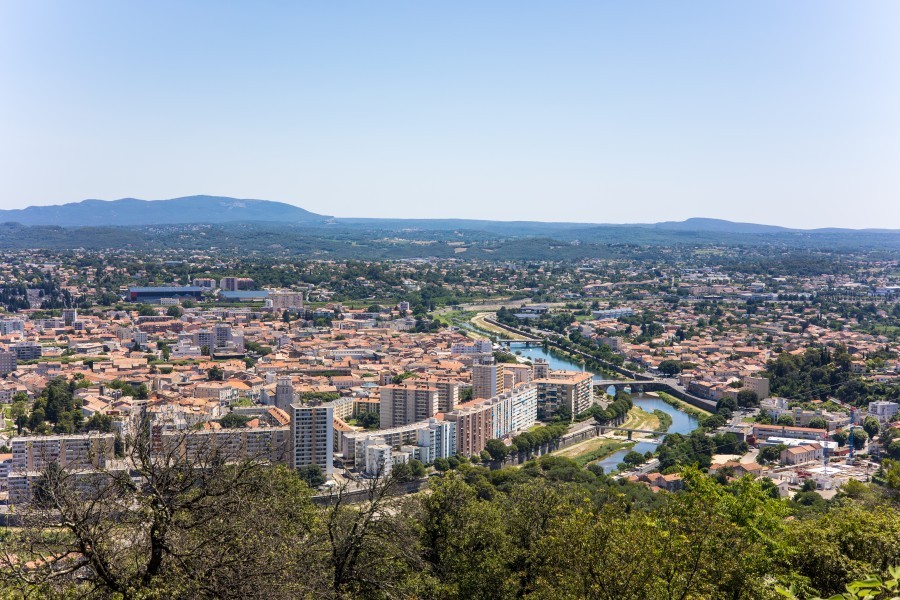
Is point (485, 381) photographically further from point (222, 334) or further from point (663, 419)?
point (222, 334)

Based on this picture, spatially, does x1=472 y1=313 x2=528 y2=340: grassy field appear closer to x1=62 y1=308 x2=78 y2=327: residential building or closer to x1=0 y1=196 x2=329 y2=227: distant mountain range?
x1=62 y1=308 x2=78 y2=327: residential building

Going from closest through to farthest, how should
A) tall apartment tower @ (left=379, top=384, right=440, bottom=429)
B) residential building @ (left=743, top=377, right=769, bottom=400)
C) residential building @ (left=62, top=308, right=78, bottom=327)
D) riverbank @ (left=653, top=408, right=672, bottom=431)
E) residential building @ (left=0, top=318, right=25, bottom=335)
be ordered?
tall apartment tower @ (left=379, top=384, right=440, bottom=429), riverbank @ (left=653, top=408, right=672, bottom=431), residential building @ (left=743, top=377, right=769, bottom=400), residential building @ (left=0, top=318, right=25, bottom=335), residential building @ (left=62, top=308, right=78, bottom=327)

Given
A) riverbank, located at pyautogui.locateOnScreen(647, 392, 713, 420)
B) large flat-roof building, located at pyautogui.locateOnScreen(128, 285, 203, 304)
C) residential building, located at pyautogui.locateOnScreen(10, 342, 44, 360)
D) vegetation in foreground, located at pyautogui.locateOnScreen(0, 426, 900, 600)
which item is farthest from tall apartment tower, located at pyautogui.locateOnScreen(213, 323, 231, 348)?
vegetation in foreground, located at pyautogui.locateOnScreen(0, 426, 900, 600)

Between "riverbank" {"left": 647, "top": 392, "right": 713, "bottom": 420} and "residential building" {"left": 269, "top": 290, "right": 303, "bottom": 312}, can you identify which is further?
"residential building" {"left": 269, "top": 290, "right": 303, "bottom": 312}

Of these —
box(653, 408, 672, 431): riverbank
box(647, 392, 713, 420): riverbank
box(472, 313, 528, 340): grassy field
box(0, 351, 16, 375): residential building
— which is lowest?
box(647, 392, 713, 420): riverbank

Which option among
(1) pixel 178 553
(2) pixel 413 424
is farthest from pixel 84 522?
(2) pixel 413 424

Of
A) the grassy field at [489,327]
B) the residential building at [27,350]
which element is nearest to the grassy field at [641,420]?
the grassy field at [489,327]

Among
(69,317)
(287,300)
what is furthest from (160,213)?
(69,317)
